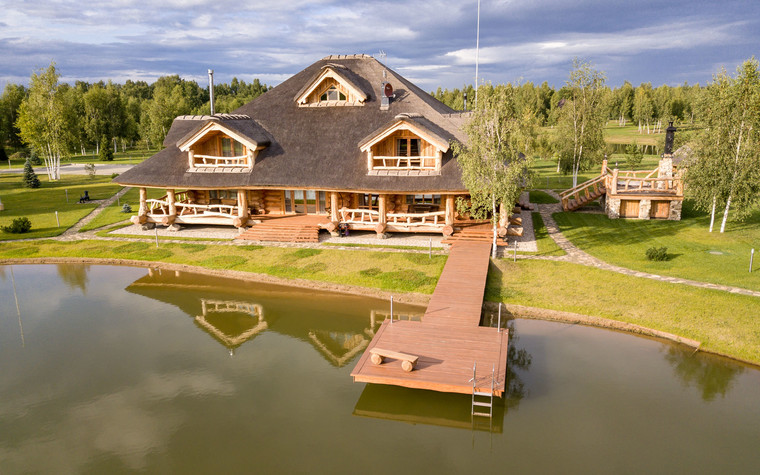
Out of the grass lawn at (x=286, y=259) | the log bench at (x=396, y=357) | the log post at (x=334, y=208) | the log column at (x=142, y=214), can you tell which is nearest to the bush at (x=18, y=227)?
the grass lawn at (x=286, y=259)

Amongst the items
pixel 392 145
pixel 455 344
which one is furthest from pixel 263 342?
pixel 392 145

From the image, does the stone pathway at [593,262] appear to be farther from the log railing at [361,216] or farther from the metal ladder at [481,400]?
the metal ladder at [481,400]

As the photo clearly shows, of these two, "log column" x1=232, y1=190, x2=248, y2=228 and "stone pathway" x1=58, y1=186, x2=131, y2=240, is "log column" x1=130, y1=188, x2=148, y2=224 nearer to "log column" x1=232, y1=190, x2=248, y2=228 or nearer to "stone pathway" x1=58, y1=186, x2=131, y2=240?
"stone pathway" x1=58, y1=186, x2=131, y2=240

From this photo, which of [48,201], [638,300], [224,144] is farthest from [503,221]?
[48,201]

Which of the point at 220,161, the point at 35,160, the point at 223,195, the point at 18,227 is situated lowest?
the point at 18,227

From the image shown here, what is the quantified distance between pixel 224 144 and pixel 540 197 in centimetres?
2542

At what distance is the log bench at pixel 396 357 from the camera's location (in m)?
14.7

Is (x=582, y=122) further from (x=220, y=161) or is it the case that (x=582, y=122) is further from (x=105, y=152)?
(x=105, y=152)

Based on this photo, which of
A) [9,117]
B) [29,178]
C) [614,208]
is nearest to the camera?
[614,208]

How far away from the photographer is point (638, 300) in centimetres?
2002

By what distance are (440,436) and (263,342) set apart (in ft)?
26.9

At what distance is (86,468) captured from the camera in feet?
39.9

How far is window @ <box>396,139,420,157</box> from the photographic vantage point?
3059cm

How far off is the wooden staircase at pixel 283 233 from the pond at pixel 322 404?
909 cm
